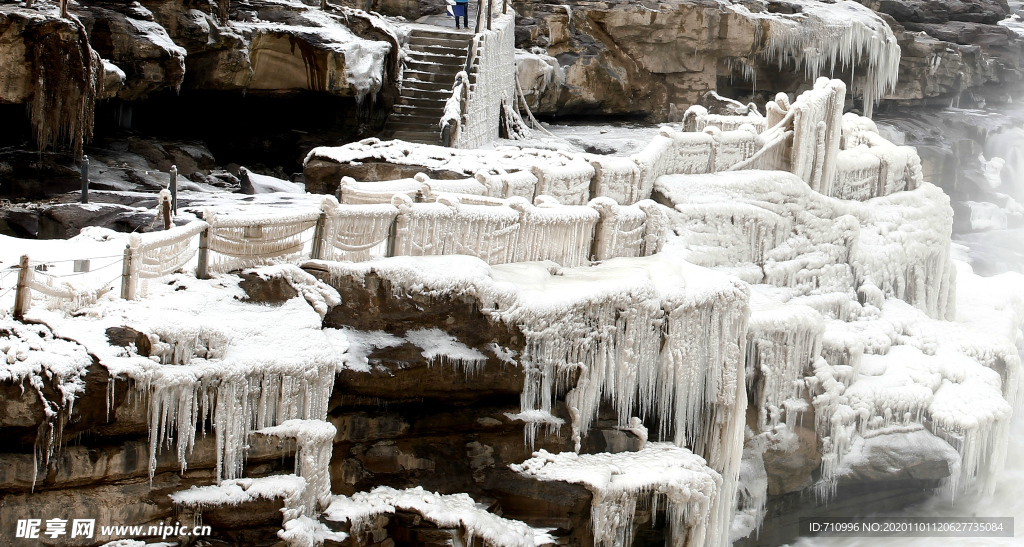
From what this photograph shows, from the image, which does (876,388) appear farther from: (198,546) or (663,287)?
(198,546)

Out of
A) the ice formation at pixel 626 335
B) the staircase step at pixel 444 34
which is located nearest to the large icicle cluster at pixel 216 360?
the ice formation at pixel 626 335

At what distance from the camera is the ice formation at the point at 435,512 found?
10586 millimetres

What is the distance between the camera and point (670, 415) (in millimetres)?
13297

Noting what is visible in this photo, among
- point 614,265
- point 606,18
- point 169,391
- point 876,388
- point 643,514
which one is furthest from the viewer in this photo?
point 606,18

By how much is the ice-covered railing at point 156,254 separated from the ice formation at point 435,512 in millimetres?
2829

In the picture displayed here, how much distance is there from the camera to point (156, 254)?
1005 centimetres

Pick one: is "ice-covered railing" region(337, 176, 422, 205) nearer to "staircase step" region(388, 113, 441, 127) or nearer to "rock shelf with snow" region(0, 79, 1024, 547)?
"rock shelf with snow" region(0, 79, 1024, 547)

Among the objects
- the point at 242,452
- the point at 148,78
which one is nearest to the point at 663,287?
the point at 242,452

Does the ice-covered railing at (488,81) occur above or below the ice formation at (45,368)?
above

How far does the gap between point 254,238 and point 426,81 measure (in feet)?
35.1

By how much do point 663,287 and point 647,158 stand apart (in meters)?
4.25

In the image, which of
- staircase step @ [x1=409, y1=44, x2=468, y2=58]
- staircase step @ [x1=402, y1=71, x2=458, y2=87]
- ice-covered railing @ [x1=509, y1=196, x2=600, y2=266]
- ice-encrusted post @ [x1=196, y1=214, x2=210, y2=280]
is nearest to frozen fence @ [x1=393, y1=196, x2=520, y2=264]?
ice-covered railing @ [x1=509, y1=196, x2=600, y2=266]

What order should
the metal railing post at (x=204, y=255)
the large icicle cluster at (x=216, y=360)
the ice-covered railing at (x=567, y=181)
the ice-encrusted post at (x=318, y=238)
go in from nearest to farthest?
the large icicle cluster at (x=216, y=360)
the metal railing post at (x=204, y=255)
the ice-encrusted post at (x=318, y=238)
the ice-covered railing at (x=567, y=181)

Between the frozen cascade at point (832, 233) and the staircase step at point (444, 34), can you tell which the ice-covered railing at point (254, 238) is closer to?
the frozen cascade at point (832, 233)
